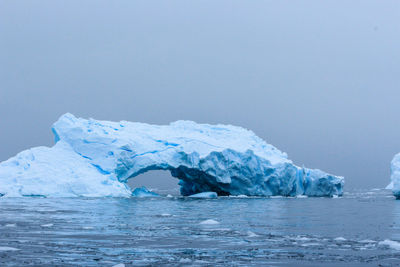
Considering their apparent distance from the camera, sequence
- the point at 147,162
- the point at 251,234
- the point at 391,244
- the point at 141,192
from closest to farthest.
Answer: the point at 391,244
the point at 251,234
the point at 147,162
the point at 141,192

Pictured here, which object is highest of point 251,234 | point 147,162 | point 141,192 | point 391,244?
point 147,162

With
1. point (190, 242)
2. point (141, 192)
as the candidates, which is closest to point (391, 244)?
point (190, 242)

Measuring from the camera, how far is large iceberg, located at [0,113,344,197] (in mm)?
23578

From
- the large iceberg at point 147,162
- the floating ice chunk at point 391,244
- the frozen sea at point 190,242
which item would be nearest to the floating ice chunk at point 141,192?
the large iceberg at point 147,162

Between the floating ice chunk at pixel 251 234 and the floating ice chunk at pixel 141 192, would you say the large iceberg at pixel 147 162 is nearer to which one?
the floating ice chunk at pixel 141 192

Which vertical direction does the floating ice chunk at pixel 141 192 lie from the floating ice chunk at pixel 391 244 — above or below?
above

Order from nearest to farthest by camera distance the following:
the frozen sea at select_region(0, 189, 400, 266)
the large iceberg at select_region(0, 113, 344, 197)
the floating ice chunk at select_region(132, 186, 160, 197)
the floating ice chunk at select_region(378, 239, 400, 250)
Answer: the frozen sea at select_region(0, 189, 400, 266) → the floating ice chunk at select_region(378, 239, 400, 250) → the large iceberg at select_region(0, 113, 344, 197) → the floating ice chunk at select_region(132, 186, 160, 197)

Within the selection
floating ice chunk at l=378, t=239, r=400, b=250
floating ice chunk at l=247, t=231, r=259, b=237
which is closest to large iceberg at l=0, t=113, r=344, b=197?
floating ice chunk at l=247, t=231, r=259, b=237

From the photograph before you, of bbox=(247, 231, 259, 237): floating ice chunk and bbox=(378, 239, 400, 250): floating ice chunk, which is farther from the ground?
bbox=(247, 231, 259, 237): floating ice chunk

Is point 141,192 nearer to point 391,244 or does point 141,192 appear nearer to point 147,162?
point 147,162

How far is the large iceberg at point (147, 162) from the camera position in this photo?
77.4ft

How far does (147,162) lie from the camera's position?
25641 mm

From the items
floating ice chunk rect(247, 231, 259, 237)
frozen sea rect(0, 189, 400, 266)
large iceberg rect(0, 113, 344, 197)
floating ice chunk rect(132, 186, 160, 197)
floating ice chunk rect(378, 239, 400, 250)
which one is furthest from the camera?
floating ice chunk rect(132, 186, 160, 197)

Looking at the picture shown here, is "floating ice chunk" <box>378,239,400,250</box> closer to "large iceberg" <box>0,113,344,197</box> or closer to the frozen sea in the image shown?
the frozen sea
